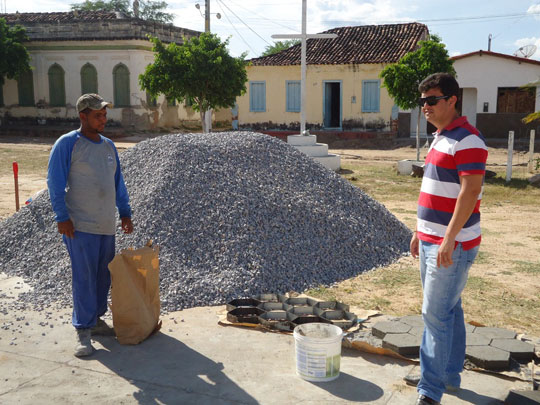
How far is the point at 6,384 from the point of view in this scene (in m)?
3.55

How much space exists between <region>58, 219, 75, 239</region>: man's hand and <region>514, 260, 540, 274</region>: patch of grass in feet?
15.7

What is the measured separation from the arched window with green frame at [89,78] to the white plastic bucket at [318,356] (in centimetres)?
2478

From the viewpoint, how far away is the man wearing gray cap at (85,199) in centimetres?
392

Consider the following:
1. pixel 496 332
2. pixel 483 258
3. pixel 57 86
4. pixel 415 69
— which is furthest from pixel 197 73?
pixel 496 332

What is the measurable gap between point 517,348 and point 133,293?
269 centimetres

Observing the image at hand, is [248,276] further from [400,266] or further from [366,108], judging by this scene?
[366,108]

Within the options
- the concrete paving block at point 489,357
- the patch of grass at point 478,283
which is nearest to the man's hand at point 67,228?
the concrete paving block at point 489,357

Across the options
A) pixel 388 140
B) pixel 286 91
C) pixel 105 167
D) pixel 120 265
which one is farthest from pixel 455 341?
pixel 286 91

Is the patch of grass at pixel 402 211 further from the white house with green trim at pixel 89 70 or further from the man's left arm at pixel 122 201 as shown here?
the white house with green trim at pixel 89 70

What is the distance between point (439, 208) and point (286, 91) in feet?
72.8

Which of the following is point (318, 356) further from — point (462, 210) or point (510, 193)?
point (510, 193)

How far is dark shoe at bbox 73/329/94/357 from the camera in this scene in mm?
3911

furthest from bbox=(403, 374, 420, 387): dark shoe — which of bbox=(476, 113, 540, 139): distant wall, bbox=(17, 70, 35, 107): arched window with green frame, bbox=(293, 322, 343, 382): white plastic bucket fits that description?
bbox=(17, 70, 35, 107): arched window with green frame

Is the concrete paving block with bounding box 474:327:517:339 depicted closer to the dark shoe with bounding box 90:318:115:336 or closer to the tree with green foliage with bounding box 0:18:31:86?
the dark shoe with bounding box 90:318:115:336
